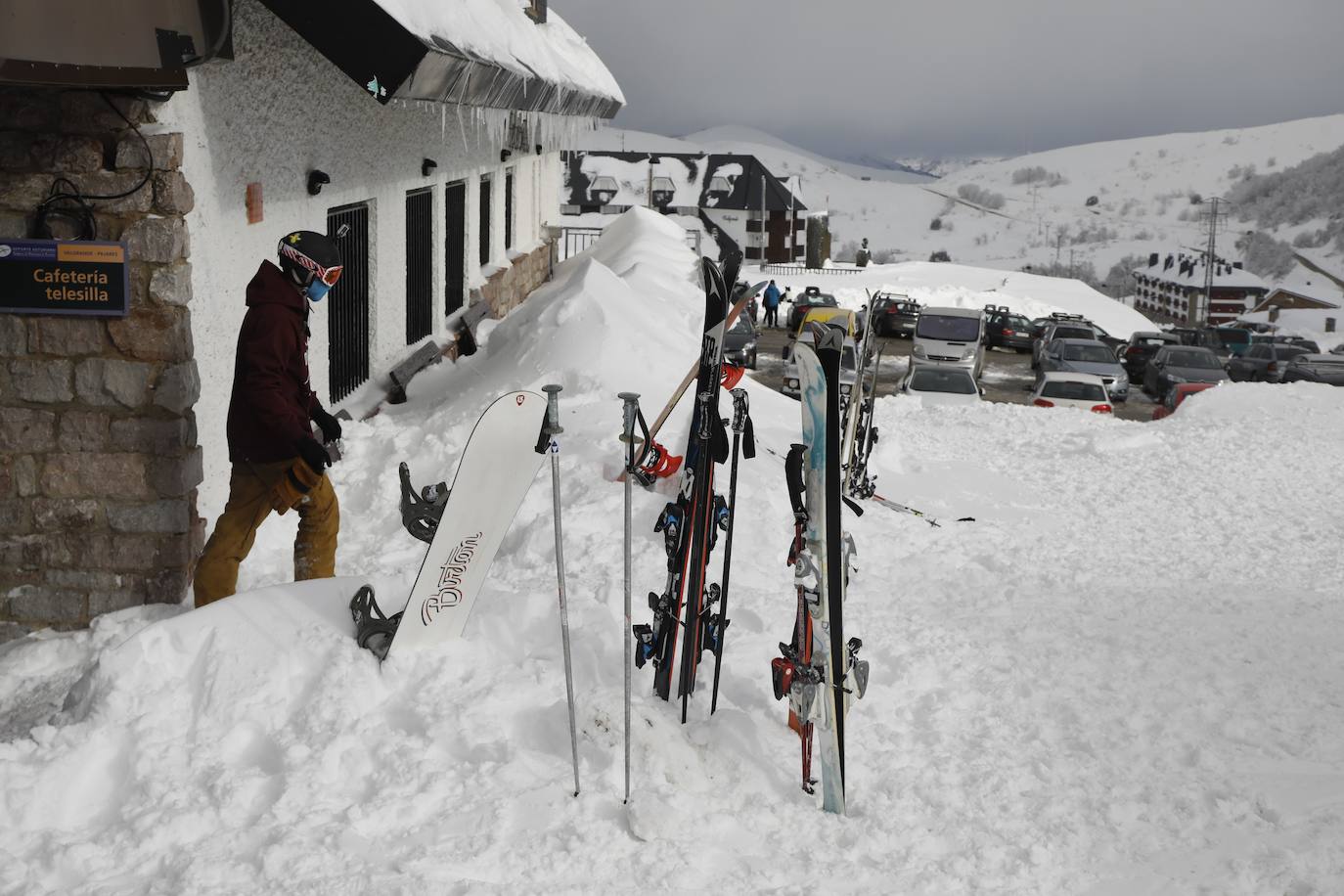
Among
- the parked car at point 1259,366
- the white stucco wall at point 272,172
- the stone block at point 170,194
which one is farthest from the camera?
the parked car at point 1259,366

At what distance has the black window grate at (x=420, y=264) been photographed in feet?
36.1

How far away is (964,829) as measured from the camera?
4.06 meters

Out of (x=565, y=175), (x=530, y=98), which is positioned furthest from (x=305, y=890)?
(x=565, y=175)

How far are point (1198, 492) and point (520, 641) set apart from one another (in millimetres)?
6943

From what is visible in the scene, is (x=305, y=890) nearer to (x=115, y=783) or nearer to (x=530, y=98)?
(x=115, y=783)

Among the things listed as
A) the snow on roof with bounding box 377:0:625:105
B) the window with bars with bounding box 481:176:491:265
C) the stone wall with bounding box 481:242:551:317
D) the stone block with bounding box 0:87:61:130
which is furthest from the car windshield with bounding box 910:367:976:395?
the stone block with bounding box 0:87:61:130

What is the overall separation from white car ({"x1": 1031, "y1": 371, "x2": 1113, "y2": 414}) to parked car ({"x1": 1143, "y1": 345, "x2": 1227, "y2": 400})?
187 inches

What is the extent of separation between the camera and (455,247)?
13305mm

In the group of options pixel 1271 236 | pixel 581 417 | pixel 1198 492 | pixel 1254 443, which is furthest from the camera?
pixel 1271 236

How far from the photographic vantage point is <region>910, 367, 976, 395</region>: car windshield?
1847cm

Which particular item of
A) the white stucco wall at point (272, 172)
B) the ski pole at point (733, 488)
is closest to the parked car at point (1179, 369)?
the white stucco wall at point (272, 172)

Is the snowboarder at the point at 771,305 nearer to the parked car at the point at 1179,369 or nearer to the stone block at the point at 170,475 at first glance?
the parked car at the point at 1179,369

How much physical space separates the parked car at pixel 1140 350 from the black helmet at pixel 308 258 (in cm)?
2585

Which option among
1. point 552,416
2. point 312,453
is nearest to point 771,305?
→ point 312,453
